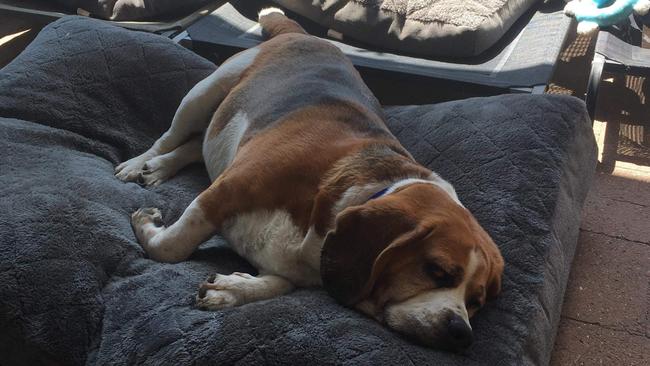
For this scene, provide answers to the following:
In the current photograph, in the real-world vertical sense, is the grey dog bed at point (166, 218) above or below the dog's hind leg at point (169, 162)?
above

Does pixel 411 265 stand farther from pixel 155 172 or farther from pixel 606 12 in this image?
pixel 606 12

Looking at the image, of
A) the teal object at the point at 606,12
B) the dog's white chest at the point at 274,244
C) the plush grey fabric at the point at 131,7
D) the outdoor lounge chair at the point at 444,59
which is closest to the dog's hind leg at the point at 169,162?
the dog's white chest at the point at 274,244

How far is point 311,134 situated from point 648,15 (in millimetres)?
2884

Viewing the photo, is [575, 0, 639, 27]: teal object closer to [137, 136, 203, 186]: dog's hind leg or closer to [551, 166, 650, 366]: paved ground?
[551, 166, 650, 366]: paved ground

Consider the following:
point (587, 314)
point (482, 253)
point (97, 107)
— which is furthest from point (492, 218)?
point (97, 107)

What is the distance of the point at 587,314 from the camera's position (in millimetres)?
2549

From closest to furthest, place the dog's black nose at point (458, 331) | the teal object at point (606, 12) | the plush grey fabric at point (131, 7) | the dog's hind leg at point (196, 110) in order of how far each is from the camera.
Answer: the dog's black nose at point (458, 331) → the dog's hind leg at point (196, 110) → the plush grey fabric at point (131, 7) → the teal object at point (606, 12)

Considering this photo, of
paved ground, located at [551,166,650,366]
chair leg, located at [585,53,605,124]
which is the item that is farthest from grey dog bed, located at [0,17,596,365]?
chair leg, located at [585,53,605,124]

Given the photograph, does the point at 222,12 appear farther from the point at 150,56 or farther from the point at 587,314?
the point at 587,314

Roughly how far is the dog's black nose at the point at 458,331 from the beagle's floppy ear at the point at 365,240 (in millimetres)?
204

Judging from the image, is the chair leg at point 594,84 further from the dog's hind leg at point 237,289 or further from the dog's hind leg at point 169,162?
the dog's hind leg at point 237,289

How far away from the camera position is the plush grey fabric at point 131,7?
141 inches

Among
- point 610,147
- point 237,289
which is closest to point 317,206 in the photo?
point 237,289

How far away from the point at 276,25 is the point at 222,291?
5.83 feet
